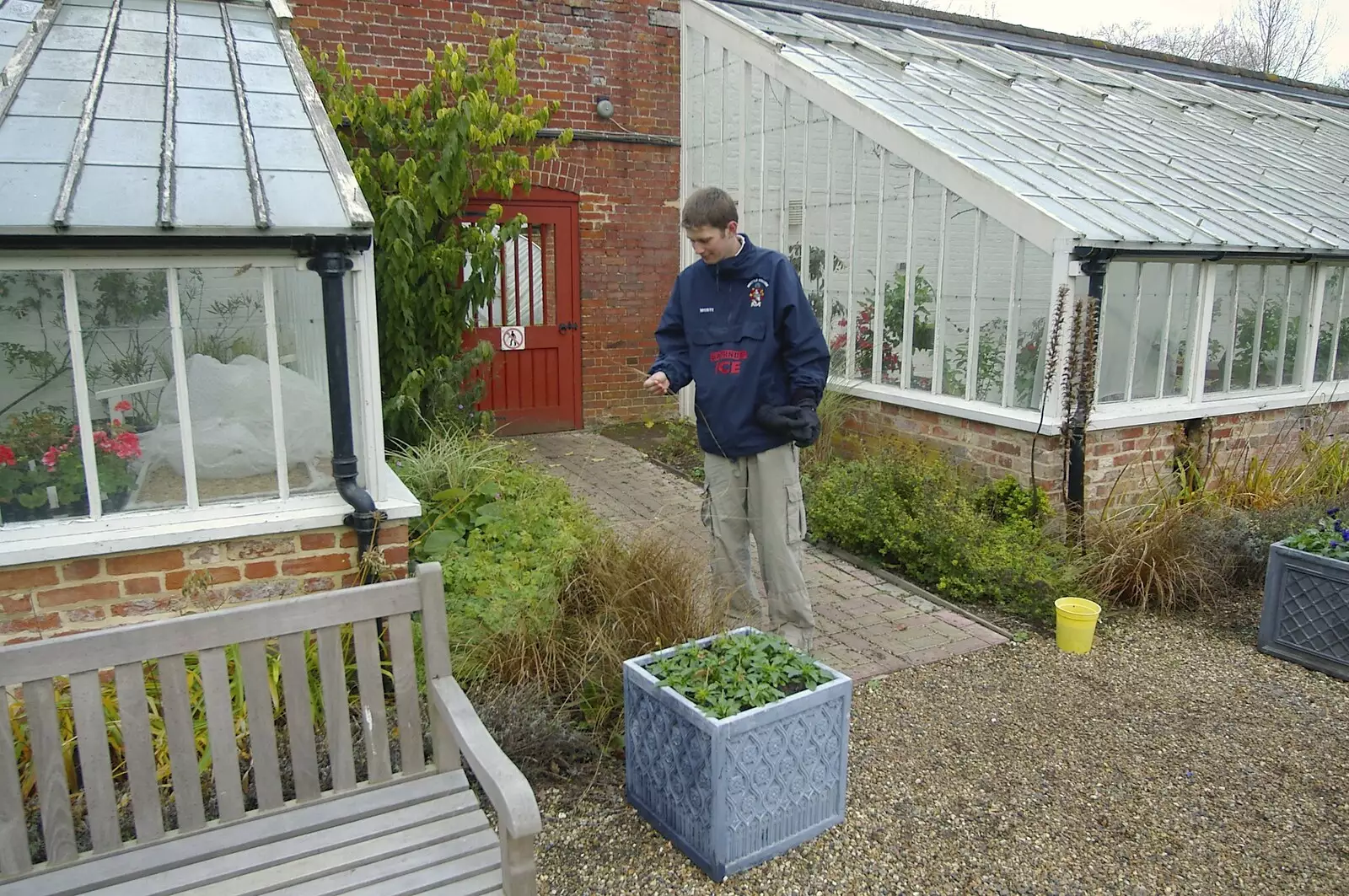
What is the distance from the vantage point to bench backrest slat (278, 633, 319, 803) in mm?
2502

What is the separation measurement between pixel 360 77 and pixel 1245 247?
7183 mm

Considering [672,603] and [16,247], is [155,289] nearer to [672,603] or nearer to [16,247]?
[16,247]

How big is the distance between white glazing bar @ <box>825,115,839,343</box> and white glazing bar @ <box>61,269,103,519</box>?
5450mm

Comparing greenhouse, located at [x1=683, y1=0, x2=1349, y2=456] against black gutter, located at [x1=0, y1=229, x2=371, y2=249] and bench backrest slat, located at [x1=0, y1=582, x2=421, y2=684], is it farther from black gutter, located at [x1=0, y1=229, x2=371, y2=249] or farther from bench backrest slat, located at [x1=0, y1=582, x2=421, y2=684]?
bench backrest slat, located at [x1=0, y1=582, x2=421, y2=684]

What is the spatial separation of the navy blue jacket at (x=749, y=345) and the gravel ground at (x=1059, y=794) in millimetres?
1365

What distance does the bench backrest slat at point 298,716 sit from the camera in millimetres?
2502

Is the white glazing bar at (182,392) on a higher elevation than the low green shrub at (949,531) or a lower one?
higher

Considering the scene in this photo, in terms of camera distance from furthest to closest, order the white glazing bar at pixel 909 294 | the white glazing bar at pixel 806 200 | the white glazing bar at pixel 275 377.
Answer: the white glazing bar at pixel 806 200
the white glazing bar at pixel 909 294
the white glazing bar at pixel 275 377

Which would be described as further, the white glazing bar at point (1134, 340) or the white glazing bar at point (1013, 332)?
the white glazing bar at point (1134, 340)

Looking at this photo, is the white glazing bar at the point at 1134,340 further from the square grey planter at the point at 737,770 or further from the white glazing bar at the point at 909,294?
the square grey planter at the point at 737,770

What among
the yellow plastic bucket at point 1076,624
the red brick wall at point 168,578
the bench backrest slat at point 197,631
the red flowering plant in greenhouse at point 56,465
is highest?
the red flowering plant in greenhouse at point 56,465

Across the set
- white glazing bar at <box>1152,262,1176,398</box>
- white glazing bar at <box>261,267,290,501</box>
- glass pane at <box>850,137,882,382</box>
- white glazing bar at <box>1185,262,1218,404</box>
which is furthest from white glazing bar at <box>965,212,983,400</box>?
white glazing bar at <box>261,267,290,501</box>

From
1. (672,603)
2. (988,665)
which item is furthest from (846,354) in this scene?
(672,603)

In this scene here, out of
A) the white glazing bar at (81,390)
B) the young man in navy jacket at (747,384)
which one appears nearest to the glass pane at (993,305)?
the young man in navy jacket at (747,384)
